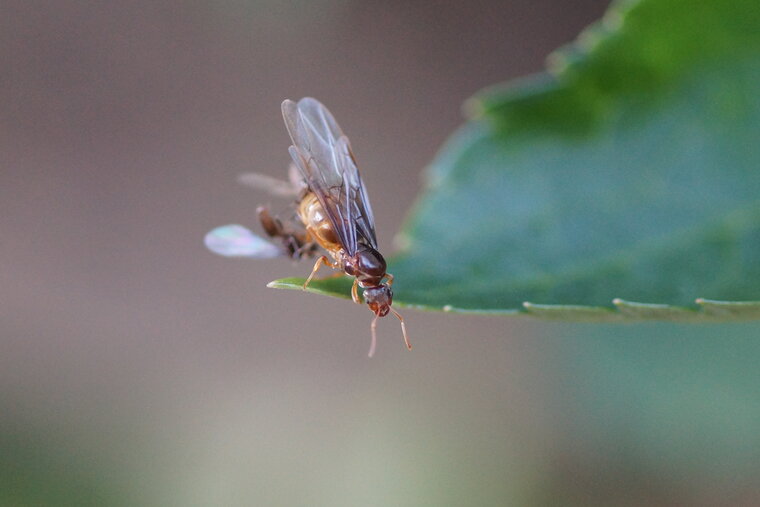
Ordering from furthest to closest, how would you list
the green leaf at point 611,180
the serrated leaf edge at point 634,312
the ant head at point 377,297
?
the ant head at point 377,297, the green leaf at point 611,180, the serrated leaf edge at point 634,312

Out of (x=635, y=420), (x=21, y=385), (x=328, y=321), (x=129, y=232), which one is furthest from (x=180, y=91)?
(x=635, y=420)

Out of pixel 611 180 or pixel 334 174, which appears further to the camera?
pixel 334 174

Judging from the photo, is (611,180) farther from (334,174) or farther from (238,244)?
(238,244)

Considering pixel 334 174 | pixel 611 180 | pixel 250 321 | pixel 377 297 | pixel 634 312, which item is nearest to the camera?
pixel 634 312

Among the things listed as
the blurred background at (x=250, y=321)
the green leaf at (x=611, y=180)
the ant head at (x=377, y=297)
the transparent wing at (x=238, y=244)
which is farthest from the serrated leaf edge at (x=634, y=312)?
the blurred background at (x=250, y=321)

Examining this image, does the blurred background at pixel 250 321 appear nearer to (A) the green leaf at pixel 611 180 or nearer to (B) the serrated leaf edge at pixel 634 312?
(A) the green leaf at pixel 611 180

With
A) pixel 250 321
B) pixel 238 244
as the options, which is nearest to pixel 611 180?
pixel 238 244
